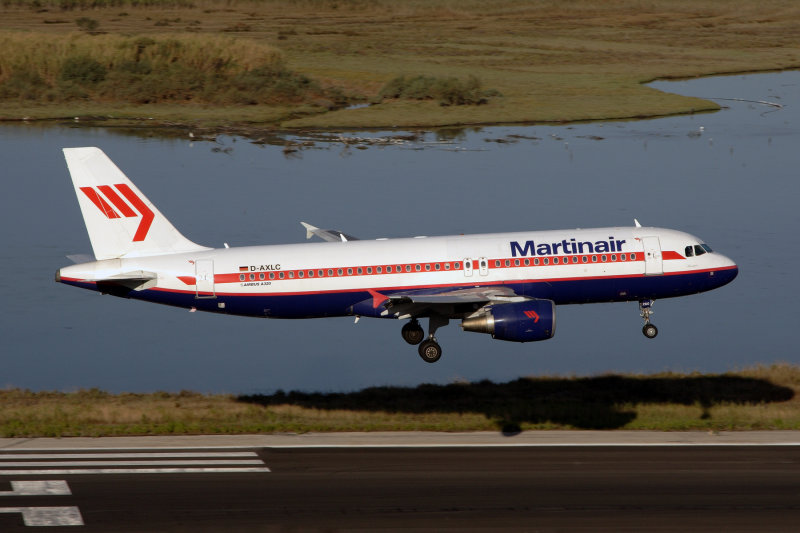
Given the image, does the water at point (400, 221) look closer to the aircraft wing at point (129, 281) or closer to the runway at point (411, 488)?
the aircraft wing at point (129, 281)

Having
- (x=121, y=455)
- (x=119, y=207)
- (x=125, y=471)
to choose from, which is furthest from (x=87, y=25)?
(x=125, y=471)

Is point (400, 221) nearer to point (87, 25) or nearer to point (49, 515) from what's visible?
point (49, 515)

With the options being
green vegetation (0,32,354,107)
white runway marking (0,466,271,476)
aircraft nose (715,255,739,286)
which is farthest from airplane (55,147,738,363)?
green vegetation (0,32,354,107)

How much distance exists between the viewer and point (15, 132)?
12875 cm

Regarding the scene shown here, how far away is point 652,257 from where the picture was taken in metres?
58.4

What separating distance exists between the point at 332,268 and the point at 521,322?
33.4 feet

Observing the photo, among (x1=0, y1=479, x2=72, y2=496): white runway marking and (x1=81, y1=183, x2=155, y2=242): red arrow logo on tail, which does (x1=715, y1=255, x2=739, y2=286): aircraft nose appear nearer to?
(x1=81, y1=183, x2=155, y2=242): red arrow logo on tail

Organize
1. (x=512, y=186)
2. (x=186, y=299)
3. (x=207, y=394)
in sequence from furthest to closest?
(x=512, y=186)
(x=207, y=394)
(x=186, y=299)

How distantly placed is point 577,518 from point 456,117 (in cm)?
9995

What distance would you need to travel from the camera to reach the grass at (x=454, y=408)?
187 ft

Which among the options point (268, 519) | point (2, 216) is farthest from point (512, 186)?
point (268, 519)

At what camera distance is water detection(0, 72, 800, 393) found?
2977 inches

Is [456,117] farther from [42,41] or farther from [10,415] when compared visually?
[10,415]

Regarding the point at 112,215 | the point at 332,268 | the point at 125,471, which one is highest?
the point at 112,215
